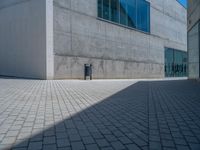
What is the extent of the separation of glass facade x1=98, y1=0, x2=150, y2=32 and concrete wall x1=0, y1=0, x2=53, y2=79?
23.5 ft

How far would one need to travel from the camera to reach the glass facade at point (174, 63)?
3572 centimetres

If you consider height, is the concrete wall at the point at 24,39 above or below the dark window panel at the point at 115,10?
below

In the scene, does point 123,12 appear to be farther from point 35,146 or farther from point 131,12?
point 35,146

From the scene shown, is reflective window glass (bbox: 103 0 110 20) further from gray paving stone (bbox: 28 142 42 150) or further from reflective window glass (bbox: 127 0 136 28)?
gray paving stone (bbox: 28 142 42 150)

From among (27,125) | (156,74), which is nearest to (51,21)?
(27,125)

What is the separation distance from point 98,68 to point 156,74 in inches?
536

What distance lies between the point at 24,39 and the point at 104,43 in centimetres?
829

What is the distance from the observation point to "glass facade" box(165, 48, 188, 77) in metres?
35.7

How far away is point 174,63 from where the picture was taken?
38.0 m

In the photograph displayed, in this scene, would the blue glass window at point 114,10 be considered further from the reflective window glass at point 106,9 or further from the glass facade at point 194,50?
the glass facade at point 194,50

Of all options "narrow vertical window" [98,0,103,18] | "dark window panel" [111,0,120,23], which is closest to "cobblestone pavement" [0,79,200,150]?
"narrow vertical window" [98,0,103,18]

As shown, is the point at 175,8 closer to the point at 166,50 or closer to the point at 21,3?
the point at 166,50

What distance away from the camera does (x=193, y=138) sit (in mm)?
3516

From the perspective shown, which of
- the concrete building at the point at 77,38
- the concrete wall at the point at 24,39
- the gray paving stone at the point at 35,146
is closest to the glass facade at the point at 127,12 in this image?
the concrete building at the point at 77,38
